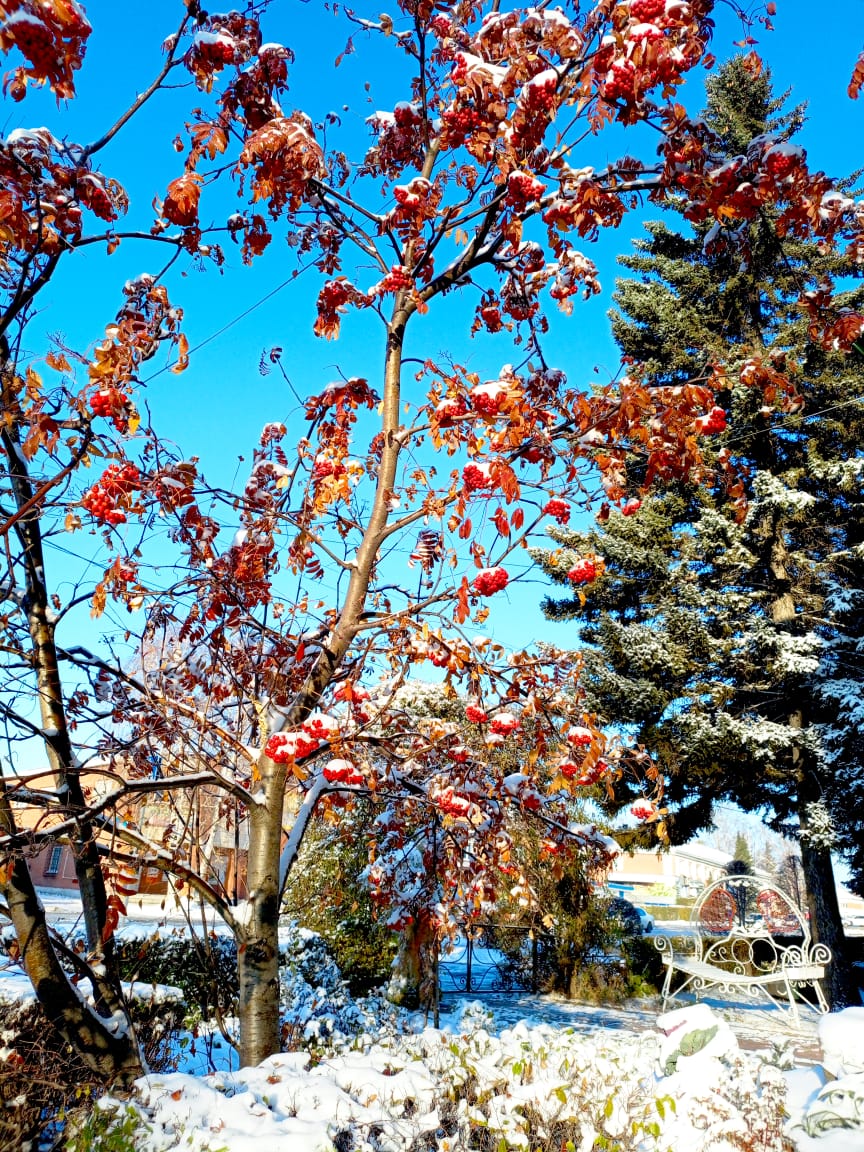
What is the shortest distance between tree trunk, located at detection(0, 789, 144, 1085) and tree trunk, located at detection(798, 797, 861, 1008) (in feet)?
30.1

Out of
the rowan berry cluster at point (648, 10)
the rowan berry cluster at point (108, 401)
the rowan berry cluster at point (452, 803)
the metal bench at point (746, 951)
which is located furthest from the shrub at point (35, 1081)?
the metal bench at point (746, 951)

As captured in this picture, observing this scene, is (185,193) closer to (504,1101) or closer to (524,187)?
(524,187)

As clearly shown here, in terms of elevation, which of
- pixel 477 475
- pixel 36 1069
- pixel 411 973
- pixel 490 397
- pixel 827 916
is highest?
pixel 490 397

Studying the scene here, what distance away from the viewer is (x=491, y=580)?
296 centimetres

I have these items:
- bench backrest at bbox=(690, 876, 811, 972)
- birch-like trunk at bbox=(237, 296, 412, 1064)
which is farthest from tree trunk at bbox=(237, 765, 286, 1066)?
bench backrest at bbox=(690, 876, 811, 972)

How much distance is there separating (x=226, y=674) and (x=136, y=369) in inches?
84.1

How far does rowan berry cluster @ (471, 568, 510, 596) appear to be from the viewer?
296 cm

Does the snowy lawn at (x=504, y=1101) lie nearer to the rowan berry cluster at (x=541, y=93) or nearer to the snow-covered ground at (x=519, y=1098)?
the snow-covered ground at (x=519, y=1098)

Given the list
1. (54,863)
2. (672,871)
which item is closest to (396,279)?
(54,863)

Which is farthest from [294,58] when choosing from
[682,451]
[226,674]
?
[226,674]

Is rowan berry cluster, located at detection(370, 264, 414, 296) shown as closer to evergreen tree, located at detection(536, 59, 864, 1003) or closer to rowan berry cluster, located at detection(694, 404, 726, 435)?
rowan berry cluster, located at detection(694, 404, 726, 435)

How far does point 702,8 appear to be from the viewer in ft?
10.6

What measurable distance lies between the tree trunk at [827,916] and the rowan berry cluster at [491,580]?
8934 millimetres

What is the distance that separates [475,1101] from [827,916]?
27.9 ft
